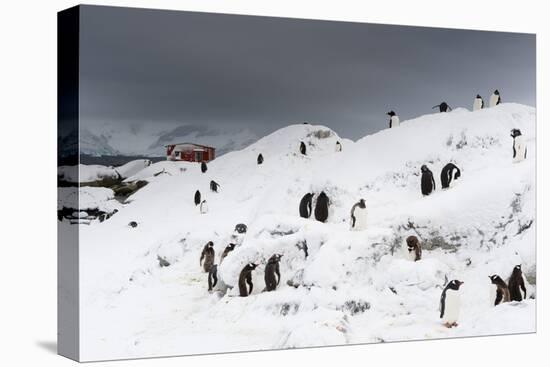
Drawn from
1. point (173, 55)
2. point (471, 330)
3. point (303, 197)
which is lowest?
point (471, 330)

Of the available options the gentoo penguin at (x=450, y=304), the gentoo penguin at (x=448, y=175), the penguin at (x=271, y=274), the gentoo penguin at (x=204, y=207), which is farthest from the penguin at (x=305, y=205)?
the gentoo penguin at (x=450, y=304)

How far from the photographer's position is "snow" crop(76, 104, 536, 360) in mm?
9664

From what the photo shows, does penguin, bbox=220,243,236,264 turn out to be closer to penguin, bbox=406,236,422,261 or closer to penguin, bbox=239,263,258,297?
penguin, bbox=239,263,258,297

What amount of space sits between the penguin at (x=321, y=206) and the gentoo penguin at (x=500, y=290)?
2.01 meters

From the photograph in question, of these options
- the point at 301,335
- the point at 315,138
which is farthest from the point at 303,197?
the point at 301,335

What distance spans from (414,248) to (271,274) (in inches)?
62.6

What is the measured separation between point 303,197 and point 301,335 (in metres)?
1.41

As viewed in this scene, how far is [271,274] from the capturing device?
10.2 m

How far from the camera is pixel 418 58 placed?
431 inches

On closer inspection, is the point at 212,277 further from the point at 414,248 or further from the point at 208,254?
the point at 414,248

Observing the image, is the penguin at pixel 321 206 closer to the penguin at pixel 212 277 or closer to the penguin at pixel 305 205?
the penguin at pixel 305 205

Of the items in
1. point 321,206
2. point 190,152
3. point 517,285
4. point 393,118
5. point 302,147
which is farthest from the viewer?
point 517,285

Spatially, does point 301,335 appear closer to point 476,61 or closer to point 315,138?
point 315,138

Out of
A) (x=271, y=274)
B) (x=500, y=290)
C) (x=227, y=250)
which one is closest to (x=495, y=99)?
(x=500, y=290)
